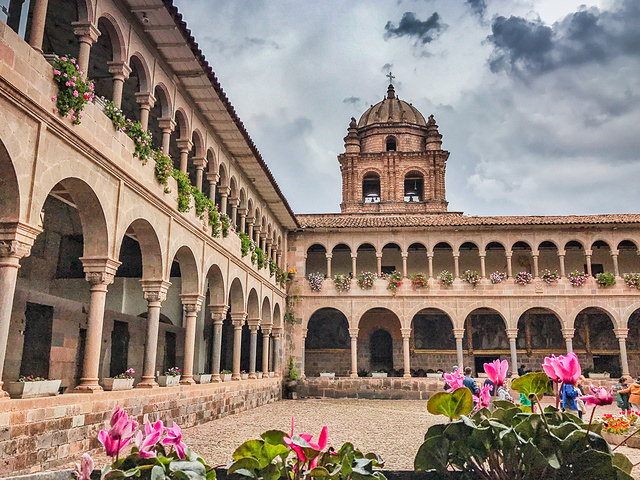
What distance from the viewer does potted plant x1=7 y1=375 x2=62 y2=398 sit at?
26.6 feet

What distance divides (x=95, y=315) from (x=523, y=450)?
838 centimetres

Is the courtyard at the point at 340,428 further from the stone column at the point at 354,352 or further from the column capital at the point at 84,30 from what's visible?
the column capital at the point at 84,30

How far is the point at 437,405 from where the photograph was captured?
3.45 meters

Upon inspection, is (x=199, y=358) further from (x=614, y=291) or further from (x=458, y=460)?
(x=458, y=460)

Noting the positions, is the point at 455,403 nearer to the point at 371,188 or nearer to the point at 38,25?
the point at 38,25

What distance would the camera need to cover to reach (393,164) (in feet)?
119

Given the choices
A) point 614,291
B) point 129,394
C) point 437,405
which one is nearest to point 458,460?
point 437,405

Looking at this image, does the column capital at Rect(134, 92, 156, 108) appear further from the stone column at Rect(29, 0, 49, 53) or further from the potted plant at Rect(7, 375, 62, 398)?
the potted plant at Rect(7, 375, 62, 398)

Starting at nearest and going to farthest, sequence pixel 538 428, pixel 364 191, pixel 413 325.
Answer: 1. pixel 538 428
2. pixel 413 325
3. pixel 364 191

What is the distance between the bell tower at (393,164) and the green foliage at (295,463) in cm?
3220

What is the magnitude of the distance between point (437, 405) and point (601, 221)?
25.4 m

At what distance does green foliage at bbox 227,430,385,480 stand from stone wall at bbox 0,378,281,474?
5.79m

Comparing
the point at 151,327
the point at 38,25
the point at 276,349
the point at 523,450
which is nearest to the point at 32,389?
the point at 151,327

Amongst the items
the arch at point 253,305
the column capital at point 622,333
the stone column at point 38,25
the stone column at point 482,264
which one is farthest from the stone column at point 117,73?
the column capital at point 622,333
